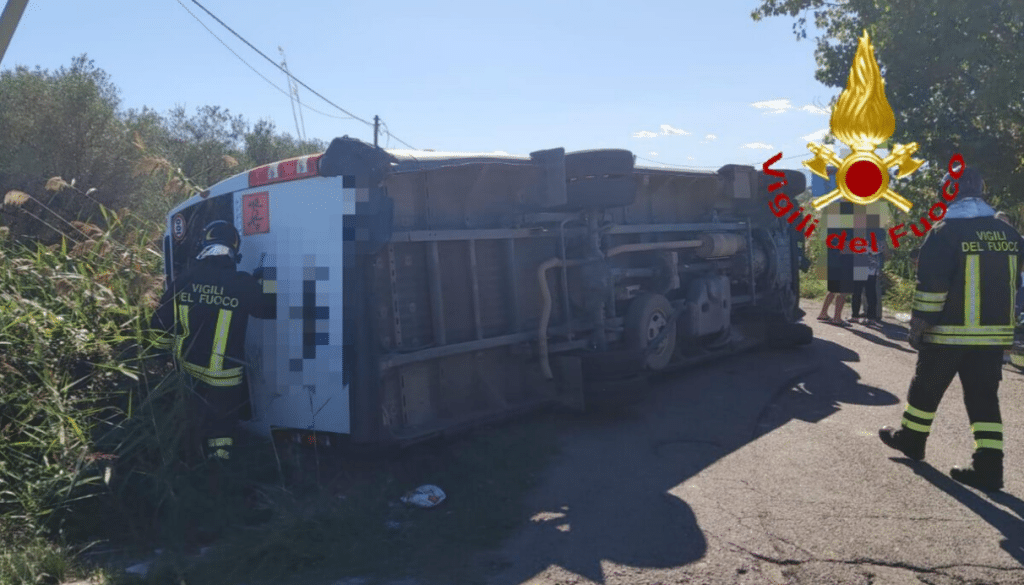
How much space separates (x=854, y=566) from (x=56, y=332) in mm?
5036

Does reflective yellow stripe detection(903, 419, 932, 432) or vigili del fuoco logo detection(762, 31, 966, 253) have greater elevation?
vigili del fuoco logo detection(762, 31, 966, 253)

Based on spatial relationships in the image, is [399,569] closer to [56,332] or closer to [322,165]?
[322,165]

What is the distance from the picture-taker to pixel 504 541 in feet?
14.1

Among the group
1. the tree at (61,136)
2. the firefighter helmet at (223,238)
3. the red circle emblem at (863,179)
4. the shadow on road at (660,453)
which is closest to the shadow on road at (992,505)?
the shadow on road at (660,453)

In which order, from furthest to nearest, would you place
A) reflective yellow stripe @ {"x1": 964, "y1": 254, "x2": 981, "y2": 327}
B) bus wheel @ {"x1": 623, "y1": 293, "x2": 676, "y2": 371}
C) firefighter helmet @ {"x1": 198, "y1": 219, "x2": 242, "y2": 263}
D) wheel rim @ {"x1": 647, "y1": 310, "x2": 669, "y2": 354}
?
wheel rim @ {"x1": 647, "y1": 310, "x2": 669, "y2": 354}
bus wheel @ {"x1": 623, "y1": 293, "x2": 676, "y2": 371}
firefighter helmet @ {"x1": 198, "y1": 219, "x2": 242, "y2": 263}
reflective yellow stripe @ {"x1": 964, "y1": 254, "x2": 981, "y2": 327}

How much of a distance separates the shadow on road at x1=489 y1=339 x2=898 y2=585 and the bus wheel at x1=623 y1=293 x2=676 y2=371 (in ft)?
1.09

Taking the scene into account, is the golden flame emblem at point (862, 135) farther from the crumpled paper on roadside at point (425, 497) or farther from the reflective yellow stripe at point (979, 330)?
the crumpled paper on roadside at point (425, 497)

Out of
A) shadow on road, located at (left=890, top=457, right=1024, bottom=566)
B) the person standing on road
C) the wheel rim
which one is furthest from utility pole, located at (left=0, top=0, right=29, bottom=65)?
the person standing on road

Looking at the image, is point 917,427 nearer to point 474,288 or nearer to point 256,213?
point 474,288

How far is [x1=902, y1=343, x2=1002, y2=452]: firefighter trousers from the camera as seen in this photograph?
16.1 feet

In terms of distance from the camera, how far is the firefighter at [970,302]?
4.98 m

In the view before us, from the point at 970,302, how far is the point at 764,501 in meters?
1.78

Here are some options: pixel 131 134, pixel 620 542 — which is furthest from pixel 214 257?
pixel 131 134

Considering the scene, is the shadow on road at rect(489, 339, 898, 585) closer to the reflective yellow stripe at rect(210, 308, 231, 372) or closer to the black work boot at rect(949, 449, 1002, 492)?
the black work boot at rect(949, 449, 1002, 492)
